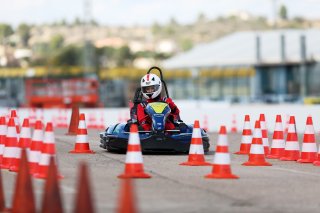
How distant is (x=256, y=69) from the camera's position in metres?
94.9

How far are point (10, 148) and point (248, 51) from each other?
82487 millimetres

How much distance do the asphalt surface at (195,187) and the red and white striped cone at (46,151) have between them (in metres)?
0.19

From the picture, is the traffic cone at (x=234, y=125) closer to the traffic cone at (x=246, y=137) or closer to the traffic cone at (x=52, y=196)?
the traffic cone at (x=246, y=137)

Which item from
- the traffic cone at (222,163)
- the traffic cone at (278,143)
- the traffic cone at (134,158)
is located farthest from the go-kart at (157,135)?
the traffic cone at (134,158)

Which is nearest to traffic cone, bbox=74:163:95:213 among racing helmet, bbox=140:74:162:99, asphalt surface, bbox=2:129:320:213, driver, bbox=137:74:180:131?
asphalt surface, bbox=2:129:320:213

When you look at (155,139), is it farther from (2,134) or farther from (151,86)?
(2,134)

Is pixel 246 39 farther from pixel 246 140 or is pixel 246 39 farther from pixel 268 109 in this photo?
pixel 246 140

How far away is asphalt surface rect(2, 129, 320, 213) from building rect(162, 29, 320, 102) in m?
69.1

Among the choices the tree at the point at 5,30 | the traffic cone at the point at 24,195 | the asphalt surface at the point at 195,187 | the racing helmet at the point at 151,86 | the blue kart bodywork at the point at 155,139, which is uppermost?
the tree at the point at 5,30

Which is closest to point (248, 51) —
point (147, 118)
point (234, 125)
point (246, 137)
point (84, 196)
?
point (234, 125)

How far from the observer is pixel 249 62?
310 ft

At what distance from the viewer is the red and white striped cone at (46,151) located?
13906 mm

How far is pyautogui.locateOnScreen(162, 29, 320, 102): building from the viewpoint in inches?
3573

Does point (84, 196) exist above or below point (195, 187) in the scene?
above
